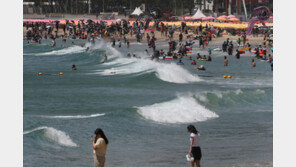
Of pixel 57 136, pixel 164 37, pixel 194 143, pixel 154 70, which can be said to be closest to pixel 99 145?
pixel 194 143

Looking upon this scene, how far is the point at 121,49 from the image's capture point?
3009 inches

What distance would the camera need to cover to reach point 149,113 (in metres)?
29.6

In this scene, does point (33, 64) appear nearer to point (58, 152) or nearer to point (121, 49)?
point (121, 49)

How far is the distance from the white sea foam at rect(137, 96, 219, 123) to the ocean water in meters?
0.05

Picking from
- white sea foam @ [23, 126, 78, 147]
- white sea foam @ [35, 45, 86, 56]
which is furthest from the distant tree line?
white sea foam @ [23, 126, 78, 147]

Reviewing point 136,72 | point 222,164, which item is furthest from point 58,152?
point 136,72

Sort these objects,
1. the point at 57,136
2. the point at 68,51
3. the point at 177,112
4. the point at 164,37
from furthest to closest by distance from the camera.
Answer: the point at 164,37
the point at 68,51
the point at 177,112
the point at 57,136

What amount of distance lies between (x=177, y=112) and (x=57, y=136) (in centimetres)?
799

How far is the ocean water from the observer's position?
19.9 m

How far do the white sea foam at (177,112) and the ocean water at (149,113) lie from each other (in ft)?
0.17

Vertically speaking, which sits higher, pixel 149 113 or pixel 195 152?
pixel 195 152

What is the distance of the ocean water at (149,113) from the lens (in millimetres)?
19875

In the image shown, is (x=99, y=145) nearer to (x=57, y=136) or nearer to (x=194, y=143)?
(x=194, y=143)
